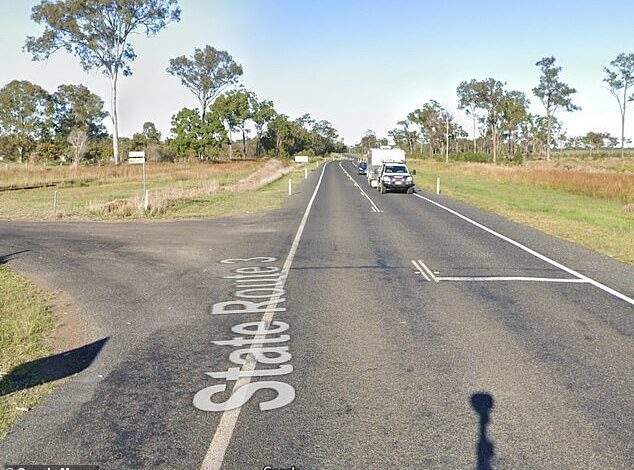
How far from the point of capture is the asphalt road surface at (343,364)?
12.2 ft

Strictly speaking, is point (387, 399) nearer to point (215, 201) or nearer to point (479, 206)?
point (479, 206)

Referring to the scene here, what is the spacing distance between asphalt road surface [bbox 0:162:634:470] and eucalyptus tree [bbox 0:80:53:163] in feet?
273

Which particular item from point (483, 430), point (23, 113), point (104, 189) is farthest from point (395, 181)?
point (23, 113)

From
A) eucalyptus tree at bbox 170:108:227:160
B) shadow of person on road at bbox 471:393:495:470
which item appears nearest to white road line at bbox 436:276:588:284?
shadow of person on road at bbox 471:393:495:470

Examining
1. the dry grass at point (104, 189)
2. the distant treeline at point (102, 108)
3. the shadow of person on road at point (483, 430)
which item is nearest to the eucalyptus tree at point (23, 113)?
the distant treeline at point (102, 108)

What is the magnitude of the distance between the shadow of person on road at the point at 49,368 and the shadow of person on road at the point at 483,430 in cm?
365

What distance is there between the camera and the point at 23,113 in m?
85.8

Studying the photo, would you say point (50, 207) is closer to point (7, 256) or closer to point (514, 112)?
point (7, 256)

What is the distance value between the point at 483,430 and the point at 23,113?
9707 cm

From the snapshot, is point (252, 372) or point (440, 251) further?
point (440, 251)

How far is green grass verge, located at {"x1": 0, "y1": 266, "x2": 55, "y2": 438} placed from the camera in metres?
4.44

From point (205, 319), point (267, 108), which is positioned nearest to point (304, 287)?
point (205, 319)

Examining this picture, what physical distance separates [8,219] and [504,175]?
33.7 m

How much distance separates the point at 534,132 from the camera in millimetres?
98875
